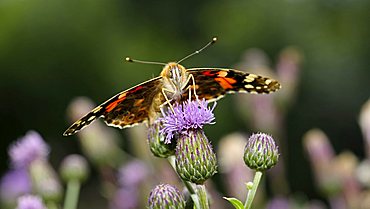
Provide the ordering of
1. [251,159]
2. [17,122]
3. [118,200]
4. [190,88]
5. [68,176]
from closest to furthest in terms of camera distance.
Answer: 1. [251,159]
2. [190,88]
3. [68,176]
4. [118,200]
5. [17,122]

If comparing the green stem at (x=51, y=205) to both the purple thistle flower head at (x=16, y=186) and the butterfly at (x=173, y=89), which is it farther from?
the purple thistle flower head at (x=16, y=186)

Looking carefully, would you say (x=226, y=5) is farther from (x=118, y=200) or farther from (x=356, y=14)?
(x=118, y=200)

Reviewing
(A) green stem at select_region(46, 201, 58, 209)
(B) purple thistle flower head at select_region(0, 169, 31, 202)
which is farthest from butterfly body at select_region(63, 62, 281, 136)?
(B) purple thistle flower head at select_region(0, 169, 31, 202)

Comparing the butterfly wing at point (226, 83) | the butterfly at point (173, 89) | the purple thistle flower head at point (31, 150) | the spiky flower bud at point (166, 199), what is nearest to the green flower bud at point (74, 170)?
the purple thistle flower head at point (31, 150)

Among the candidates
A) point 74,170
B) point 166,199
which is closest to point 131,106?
point 166,199

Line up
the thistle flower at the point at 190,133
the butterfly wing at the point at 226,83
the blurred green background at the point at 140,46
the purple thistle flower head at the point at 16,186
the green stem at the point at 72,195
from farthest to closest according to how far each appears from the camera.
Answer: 1. the blurred green background at the point at 140,46
2. the purple thistle flower head at the point at 16,186
3. the green stem at the point at 72,195
4. the butterfly wing at the point at 226,83
5. the thistle flower at the point at 190,133

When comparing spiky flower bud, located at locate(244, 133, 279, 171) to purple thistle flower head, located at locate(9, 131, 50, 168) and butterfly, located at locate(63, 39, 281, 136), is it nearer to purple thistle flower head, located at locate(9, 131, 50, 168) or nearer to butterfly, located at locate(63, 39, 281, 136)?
butterfly, located at locate(63, 39, 281, 136)

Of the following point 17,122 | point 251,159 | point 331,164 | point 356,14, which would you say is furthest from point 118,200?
point 356,14
